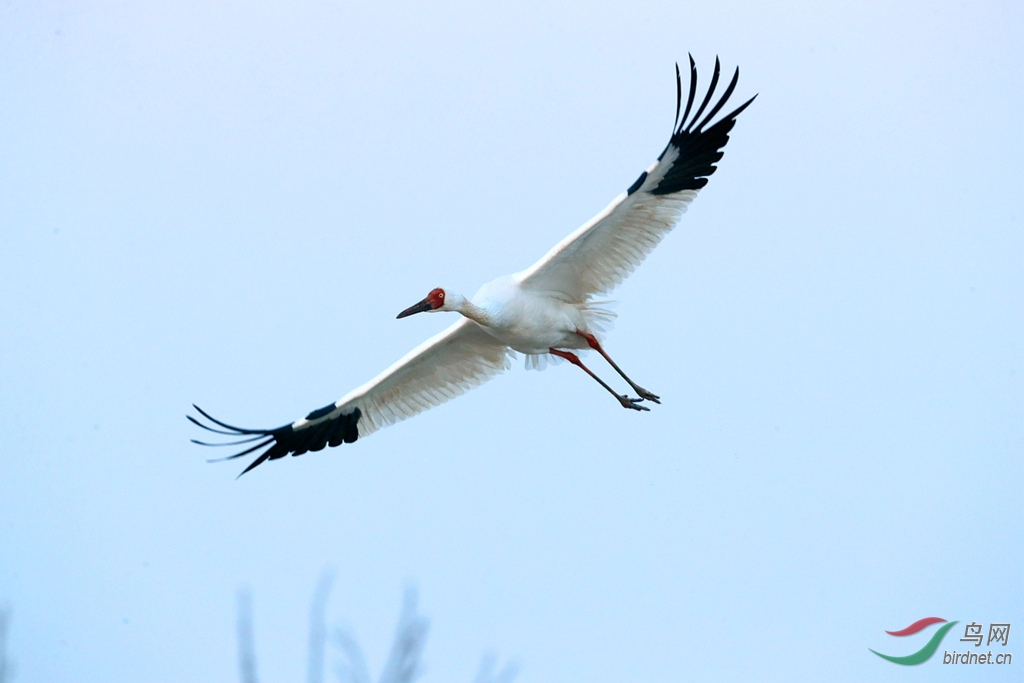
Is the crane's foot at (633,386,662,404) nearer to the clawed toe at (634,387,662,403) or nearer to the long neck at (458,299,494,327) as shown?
the clawed toe at (634,387,662,403)

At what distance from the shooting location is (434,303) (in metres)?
11.0

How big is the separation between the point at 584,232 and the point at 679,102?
3.91 feet

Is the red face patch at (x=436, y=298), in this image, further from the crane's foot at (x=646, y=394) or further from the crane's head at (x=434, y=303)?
the crane's foot at (x=646, y=394)

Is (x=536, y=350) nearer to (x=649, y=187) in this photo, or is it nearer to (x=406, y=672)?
(x=649, y=187)

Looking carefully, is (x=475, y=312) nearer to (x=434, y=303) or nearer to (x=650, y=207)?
(x=434, y=303)

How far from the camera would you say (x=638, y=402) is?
11.7 m

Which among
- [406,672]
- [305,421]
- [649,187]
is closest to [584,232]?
[649,187]

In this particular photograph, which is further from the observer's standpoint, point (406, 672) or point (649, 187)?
point (649, 187)

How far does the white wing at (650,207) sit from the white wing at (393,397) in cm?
119

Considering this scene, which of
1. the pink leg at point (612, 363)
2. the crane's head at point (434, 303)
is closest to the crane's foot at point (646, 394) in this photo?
the pink leg at point (612, 363)

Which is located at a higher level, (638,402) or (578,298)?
(578,298)

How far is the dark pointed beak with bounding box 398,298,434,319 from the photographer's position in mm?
11023

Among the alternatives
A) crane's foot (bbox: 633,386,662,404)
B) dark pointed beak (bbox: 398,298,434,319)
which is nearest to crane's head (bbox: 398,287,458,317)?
dark pointed beak (bbox: 398,298,434,319)

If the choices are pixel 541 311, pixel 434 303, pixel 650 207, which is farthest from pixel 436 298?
pixel 650 207
